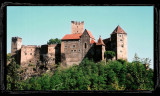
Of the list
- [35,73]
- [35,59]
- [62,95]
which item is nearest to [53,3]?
[62,95]

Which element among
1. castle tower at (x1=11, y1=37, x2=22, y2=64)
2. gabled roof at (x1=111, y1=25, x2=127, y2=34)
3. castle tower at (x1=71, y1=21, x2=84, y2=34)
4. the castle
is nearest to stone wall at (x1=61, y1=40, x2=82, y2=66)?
the castle

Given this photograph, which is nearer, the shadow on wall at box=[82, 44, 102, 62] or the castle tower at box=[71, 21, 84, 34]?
the shadow on wall at box=[82, 44, 102, 62]

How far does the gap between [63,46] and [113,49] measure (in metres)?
7.55

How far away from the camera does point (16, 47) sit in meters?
38.3

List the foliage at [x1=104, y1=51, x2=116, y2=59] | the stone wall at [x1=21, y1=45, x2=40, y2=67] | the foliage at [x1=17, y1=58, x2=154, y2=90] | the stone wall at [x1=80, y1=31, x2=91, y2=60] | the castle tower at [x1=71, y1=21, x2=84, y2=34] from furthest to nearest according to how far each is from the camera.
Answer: the castle tower at [x1=71, y1=21, x2=84, y2=34] → the stone wall at [x1=21, y1=45, x2=40, y2=67] → the stone wall at [x1=80, y1=31, x2=91, y2=60] → the foliage at [x1=104, y1=51, x2=116, y2=59] → the foliage at [x1=17, y1=58, x2=154, y2=90]

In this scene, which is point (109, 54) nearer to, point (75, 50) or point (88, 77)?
point (88, 77)

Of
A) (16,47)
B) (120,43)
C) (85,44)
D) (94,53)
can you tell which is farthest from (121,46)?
(16,47)

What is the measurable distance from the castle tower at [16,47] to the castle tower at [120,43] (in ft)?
54.9

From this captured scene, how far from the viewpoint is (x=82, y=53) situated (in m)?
31.1

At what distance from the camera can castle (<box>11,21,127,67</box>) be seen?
29.4 m

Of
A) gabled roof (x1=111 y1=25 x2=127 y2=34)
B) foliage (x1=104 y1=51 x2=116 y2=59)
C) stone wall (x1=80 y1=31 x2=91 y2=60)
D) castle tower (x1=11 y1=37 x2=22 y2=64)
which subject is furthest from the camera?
castle tower (x1=11 y1=37 x2=22 y2=64)

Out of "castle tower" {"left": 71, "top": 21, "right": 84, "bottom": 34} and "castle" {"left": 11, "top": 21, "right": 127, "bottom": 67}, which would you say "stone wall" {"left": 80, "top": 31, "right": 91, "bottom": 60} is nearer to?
"castle" {"left": 11, "top": 21, "right": 127, "bottom": 67}

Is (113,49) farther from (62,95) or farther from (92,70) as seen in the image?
(62,95)

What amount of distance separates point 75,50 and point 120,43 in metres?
6.65
